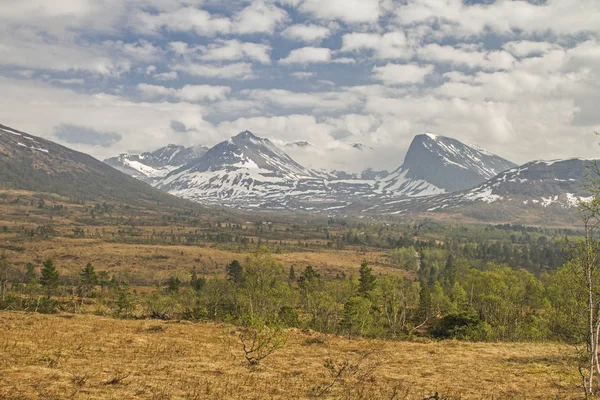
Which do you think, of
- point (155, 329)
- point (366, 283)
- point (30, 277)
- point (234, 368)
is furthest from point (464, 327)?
point (30, 277)

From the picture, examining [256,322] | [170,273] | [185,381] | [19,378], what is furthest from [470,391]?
[170,273]

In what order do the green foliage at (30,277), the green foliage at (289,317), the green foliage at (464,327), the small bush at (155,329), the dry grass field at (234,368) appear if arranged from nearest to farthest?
the dry grass field at (234,368)
the small bush at (155,329)
the green foliage at (464,327)
the green foliage at (289,317)
the green foliage at (30,277)

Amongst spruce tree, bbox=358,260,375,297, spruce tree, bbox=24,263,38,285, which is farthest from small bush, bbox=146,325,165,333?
spruce tree, bbox=24,263,38,285

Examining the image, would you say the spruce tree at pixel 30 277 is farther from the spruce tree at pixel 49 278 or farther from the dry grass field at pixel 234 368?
the dry grass field at pixel 234 368

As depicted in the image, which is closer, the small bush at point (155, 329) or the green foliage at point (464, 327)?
the small bush at point (155, 329)

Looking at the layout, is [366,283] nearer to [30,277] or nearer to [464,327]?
[464,327]

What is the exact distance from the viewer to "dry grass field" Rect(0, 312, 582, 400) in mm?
20469

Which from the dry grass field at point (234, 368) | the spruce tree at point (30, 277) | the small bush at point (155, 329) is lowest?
the spruce tree at point (30, 277)

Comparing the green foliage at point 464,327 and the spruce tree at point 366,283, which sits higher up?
the spruce tree at point 366,283

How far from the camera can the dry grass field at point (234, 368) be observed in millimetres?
20469

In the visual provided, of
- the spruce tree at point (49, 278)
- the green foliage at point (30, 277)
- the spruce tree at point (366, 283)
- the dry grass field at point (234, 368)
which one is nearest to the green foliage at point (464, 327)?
the spruce tree at point (366, 283)

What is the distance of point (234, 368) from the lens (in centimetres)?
2761

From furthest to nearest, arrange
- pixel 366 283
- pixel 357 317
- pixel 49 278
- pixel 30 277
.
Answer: pixel 30 277
pixel 49 278
pixel 366 283
pixel 357 317

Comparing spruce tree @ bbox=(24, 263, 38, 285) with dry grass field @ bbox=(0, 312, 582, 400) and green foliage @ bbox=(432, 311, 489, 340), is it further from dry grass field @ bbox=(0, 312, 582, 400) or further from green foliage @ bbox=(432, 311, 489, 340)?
green foliage @ bbox=(432, 311, 489, 340)
